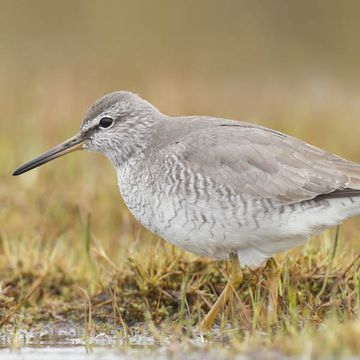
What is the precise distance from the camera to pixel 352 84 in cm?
1642

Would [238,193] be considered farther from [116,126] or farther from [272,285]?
[116,126]

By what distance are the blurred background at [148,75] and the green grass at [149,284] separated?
0.06 meters

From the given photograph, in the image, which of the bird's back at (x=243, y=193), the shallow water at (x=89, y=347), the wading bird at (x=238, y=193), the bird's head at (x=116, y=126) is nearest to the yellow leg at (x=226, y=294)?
the wading bird at (x=238, y=193)

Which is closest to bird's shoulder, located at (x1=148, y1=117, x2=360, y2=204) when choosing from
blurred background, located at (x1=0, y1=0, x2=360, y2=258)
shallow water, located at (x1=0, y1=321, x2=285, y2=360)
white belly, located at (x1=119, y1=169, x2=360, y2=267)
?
white belly, located at (x1=119, y1=169, x2=360, y2=267)

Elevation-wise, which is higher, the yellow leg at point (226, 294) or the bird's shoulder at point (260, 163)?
the bird's shoulder at point (260, 163)

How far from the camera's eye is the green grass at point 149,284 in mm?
5691

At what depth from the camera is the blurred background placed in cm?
962

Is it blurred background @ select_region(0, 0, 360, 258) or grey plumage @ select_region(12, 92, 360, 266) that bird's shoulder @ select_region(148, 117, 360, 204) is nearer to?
grey plumage @ select_region(12, 92, 360, 266)

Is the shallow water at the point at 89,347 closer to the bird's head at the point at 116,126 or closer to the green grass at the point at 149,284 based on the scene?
the green grass at the point at 149,284

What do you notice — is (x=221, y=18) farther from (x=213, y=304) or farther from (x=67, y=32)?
(x=213, y=304)

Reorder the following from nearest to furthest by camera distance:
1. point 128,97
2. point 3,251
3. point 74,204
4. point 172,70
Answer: point 128,97, point 3,251, point 74,204, point 172,70

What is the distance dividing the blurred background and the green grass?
6 centimetres

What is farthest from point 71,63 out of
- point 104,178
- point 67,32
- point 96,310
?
point 96,310

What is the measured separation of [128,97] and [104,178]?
2844 mm
